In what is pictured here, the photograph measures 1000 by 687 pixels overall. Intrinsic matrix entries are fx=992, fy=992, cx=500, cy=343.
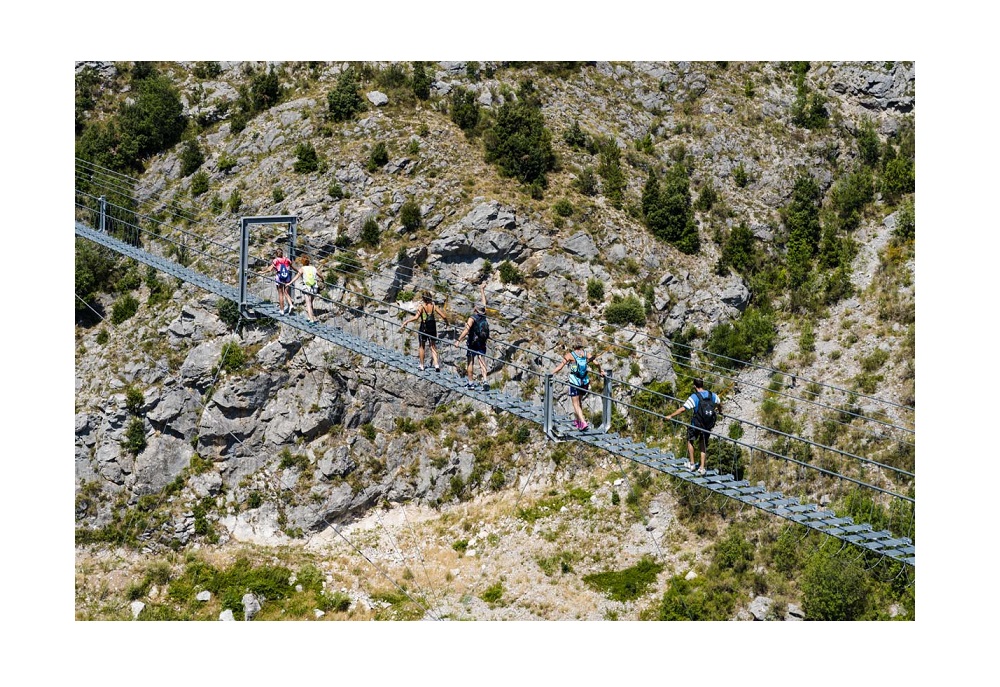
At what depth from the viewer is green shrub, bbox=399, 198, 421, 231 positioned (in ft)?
91.0

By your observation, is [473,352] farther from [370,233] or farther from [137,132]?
[137,132]

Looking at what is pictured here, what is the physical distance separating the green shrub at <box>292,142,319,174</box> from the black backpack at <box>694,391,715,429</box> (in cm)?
1830

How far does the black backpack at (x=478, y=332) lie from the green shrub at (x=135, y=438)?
1347cm

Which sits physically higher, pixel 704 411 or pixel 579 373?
pixel 579 373

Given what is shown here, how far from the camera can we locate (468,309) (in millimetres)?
27141

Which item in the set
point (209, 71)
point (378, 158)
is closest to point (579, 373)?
point (378, 158)

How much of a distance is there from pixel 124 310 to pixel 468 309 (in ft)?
31.8

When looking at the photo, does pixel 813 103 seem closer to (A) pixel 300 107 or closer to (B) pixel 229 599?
(A) pixel 300 107

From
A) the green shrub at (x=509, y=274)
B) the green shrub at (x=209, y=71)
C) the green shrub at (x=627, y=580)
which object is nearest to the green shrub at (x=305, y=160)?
the green shrub at (x=209, y=71)

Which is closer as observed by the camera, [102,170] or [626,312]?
[626,312]

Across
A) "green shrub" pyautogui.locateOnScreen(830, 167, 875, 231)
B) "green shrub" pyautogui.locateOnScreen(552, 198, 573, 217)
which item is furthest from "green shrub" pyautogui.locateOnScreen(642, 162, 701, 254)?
"green shrub" pyautogui.locateOnScreen(830, 167, 875, 231)

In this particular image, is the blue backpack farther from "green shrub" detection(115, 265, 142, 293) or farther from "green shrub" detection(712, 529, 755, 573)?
"green shrub" detection(115, 265, 142, 293)

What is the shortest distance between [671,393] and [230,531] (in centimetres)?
1190

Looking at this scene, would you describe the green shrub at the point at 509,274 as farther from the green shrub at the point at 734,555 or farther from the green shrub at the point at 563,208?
the green shrub at the point at 734,555
